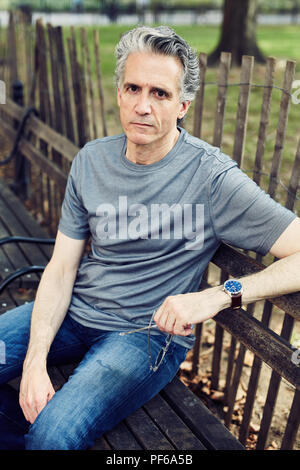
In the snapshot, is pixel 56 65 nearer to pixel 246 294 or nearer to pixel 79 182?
pixel 79 182

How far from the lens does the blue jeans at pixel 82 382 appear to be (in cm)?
182

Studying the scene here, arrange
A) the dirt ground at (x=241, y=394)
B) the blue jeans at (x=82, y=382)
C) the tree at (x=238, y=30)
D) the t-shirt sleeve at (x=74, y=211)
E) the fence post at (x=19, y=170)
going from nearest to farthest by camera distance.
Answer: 1. the blue jeans at (x=82, y=382)
2. the t-shirt sleeve at (x=74, y=211)
3. the dirt ground at (x=241, y=394)
4. the fence post at (x=19, y=170)
5. the tree at (x=238, y=30)

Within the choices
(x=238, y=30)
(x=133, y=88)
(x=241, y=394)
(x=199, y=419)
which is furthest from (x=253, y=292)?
(x=238, y=30)

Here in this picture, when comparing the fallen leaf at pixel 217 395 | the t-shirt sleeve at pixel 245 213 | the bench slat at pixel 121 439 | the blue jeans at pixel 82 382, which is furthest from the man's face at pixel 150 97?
the fallen leaf at pixel 217 395

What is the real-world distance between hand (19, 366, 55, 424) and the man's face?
3.31 ft

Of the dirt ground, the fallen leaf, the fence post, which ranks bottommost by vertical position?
the dirt ground

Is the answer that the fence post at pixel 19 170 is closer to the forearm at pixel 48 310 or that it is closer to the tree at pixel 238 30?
the forearm at pixel 48 310

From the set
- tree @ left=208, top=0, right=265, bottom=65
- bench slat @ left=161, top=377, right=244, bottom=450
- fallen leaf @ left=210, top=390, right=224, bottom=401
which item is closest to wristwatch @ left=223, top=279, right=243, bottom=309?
bench slat @ left=161, top=377, right=244, bottom=450

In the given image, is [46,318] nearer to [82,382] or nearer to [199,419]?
[82,382]

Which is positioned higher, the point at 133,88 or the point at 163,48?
the point at 163,48

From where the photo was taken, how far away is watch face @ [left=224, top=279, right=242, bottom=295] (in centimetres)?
194

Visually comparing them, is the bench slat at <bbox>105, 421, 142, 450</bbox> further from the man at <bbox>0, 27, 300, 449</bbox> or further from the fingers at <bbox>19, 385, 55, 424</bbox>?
the fingers at <bbox>19, 385, 55, 424</bbox>

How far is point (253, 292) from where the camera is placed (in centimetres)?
195

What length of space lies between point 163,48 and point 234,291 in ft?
3.17
